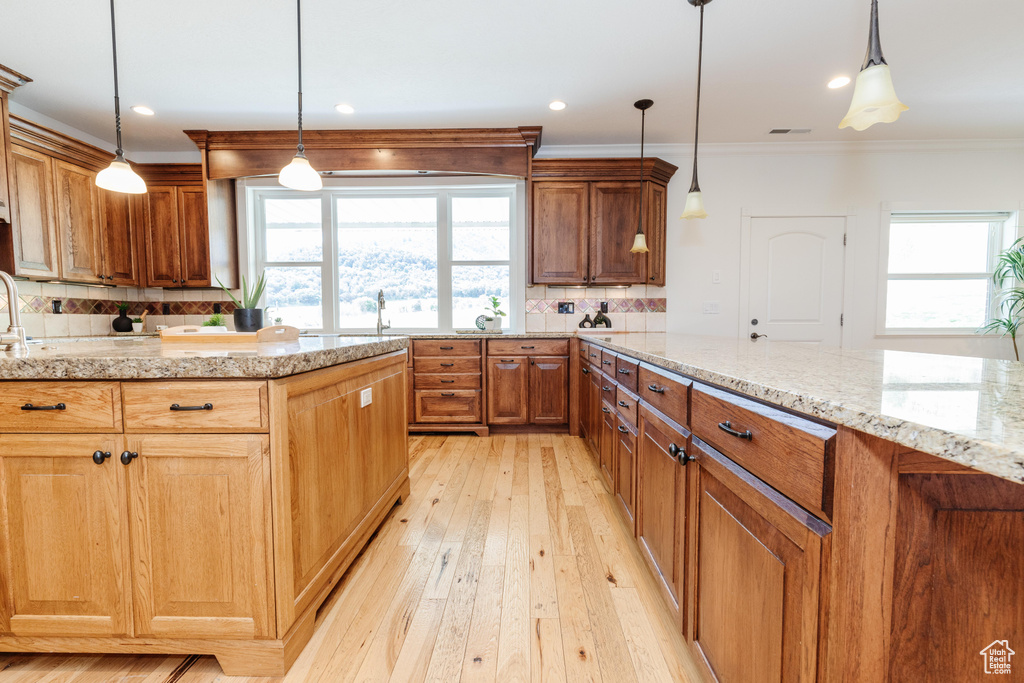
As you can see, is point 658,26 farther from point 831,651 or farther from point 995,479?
point 831,651

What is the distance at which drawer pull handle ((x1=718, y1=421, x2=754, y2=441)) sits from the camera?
0.84 metres

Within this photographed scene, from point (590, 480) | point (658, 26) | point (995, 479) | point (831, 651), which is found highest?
point (658, 26)

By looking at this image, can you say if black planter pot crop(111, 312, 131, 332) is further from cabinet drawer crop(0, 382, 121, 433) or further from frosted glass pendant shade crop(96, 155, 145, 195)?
cabinet drawer crop(0, 382, 121, 433)

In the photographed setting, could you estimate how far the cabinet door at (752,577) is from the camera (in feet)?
2.17

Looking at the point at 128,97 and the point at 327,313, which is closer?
the point at 128,97

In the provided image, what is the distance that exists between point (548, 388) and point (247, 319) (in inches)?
86.6

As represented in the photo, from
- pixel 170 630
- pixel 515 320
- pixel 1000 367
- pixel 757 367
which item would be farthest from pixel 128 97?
pixel 1000 367

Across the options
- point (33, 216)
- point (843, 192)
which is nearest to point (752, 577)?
point (843, 192)

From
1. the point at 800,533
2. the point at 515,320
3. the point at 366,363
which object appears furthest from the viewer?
the point at 515,320

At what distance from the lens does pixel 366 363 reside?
170cm

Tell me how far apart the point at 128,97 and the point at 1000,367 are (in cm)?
481

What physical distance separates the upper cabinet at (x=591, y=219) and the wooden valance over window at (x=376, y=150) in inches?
11.9

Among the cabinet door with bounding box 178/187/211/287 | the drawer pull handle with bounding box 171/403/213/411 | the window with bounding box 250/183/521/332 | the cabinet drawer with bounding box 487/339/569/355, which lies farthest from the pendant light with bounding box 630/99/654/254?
the cabinet door with bounding box 178/187/211/287

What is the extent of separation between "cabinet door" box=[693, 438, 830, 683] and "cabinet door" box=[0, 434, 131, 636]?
151 cm
